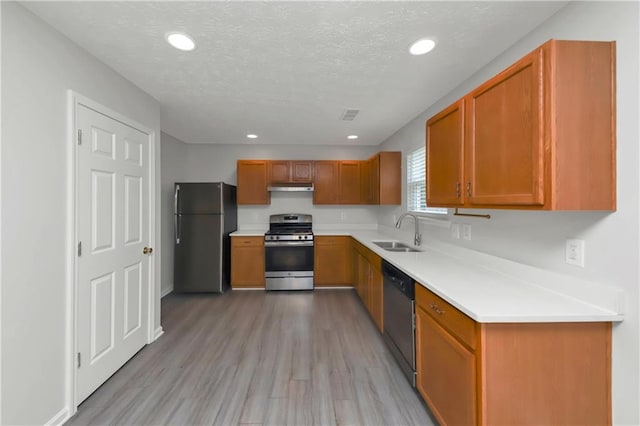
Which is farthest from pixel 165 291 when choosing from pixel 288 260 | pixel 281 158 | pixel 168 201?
pixel 281 158

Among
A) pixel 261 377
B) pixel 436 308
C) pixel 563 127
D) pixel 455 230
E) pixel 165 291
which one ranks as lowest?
pixel 261 377

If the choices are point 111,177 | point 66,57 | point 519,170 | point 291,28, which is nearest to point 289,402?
point 519,170

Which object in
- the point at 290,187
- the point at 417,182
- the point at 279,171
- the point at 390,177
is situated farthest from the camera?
the point at 279,171

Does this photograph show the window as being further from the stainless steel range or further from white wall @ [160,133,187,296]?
white wall @ [160,133,187,296]

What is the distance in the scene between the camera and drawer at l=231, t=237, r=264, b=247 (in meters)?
4.43

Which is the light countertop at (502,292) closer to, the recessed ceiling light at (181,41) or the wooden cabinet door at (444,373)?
the wooden cabinet door at (444,373)

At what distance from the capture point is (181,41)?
5.88 ft

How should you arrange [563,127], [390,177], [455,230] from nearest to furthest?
[563,127]
[455,230]
[390,177]

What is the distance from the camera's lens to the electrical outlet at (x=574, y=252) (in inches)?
54.7

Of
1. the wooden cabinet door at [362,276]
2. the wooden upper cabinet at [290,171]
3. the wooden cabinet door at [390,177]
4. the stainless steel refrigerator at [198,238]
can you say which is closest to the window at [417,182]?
the wooden cabinet door at [390,177]

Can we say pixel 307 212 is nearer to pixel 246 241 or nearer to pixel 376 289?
pixel 246 241

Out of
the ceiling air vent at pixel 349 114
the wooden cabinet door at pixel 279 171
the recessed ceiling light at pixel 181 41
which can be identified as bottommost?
the wooden cabinet door at pixel 279 171

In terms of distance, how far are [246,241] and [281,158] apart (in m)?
1.60

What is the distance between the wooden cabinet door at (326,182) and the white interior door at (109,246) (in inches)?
106
